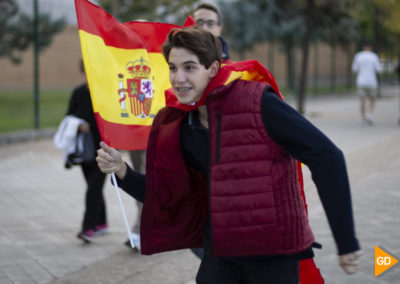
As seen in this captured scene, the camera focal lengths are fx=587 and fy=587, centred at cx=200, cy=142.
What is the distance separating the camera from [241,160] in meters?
2.38

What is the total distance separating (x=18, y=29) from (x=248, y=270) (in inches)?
776

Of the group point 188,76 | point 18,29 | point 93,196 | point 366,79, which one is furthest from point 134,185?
point 18,29

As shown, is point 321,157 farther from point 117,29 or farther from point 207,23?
point 207,23

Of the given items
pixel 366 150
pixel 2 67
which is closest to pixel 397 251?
pixel 366 150

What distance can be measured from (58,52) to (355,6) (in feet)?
51.4

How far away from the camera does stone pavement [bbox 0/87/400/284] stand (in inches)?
184

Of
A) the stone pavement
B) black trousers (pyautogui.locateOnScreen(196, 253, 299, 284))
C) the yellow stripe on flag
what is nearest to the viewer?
black trousers (pyautogui.locateOnScreen(196, 253, 299, 284))

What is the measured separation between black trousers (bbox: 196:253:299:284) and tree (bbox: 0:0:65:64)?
17819mm

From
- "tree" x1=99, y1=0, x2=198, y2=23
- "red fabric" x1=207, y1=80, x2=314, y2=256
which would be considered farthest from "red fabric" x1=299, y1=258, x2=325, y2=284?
"tree" x1=99, y1=0, x2=198, y2=23

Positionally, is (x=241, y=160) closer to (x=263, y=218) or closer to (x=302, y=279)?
(x=263, y=218)

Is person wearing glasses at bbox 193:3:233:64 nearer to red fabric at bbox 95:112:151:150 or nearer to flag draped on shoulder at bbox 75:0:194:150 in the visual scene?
flag draped on shoulder at bbox 75:0:194:150

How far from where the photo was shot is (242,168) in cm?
238

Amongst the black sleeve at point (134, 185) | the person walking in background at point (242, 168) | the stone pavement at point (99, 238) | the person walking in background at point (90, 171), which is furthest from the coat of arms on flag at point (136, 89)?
the person walking in background at point (90, 171)

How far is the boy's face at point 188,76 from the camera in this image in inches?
99.7
